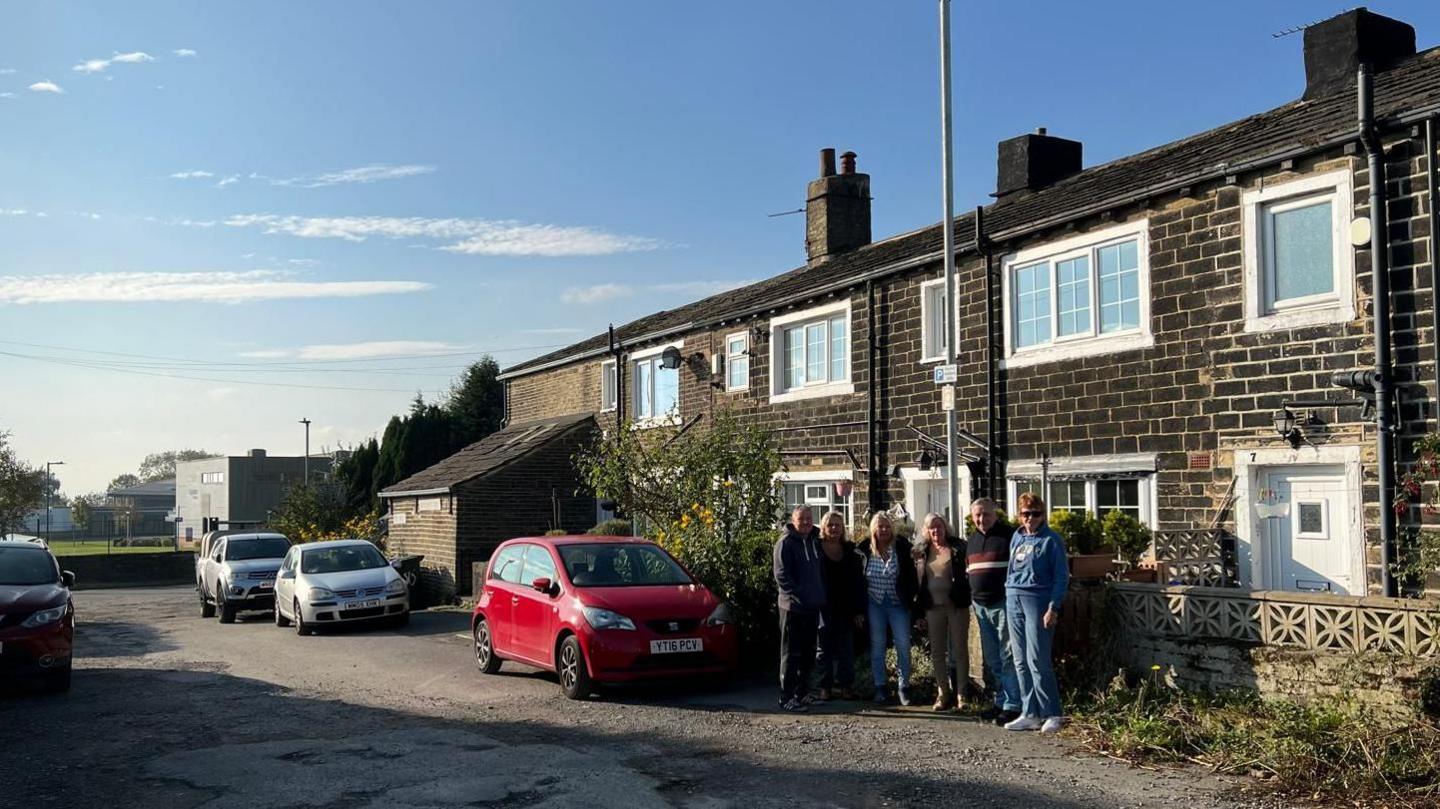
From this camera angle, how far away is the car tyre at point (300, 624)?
18.6 meters

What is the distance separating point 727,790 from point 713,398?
1566 centimetres

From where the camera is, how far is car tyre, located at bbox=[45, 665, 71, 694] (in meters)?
11.8

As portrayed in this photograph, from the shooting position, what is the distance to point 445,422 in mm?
44938

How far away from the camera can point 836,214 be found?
954 inches

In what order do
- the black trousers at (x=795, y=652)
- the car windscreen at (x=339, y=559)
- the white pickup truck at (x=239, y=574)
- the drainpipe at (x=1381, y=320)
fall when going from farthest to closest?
the white pickup truck at (x=239, y=574)
the car windscreen at (x=339, y=559)
the drainpipe at (x=1381, y=320)
the black trousers at (x=795, y=652)

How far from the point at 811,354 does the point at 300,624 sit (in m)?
9.30

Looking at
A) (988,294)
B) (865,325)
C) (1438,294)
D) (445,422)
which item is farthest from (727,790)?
(445,422)

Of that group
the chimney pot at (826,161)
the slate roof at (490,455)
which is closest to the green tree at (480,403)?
the slate roof at (490,455)

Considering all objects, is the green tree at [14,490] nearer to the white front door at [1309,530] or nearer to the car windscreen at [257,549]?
the car windscreen at [257,549]

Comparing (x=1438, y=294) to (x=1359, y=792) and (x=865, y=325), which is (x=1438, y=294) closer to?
(x=1359, y=792)

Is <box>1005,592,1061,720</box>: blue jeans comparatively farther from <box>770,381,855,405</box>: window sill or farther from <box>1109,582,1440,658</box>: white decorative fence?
<box>770,381,855,405</box>: window sill

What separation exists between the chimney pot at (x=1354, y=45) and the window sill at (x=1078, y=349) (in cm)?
393

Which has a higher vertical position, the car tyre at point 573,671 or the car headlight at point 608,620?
the car headlight at point 608,620

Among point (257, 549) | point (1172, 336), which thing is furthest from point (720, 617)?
point (257, 549)
